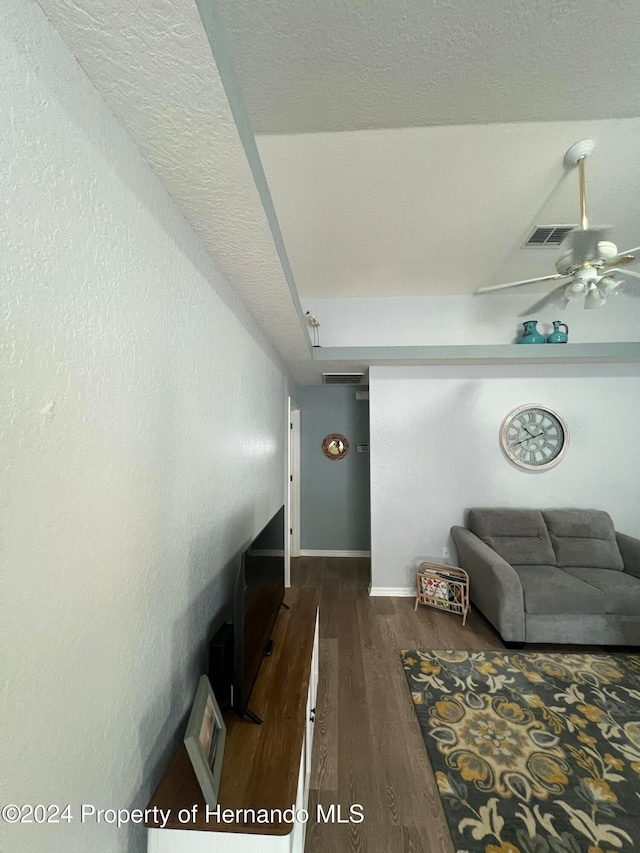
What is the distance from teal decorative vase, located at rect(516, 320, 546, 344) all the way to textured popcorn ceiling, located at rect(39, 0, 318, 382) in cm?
305

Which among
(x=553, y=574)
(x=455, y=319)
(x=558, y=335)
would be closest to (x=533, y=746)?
(x=553, y=574)

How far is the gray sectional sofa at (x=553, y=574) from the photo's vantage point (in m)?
2.59

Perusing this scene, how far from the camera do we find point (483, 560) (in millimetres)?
2898

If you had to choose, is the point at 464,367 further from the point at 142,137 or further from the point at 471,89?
the point at 142,137

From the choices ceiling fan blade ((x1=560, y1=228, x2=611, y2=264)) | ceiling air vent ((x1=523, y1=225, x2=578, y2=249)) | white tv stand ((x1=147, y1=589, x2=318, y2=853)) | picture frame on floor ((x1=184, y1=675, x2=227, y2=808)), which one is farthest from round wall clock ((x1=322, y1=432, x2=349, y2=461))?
picture frame on floor ((x1=184, y1=675, x2=227, y2=808))

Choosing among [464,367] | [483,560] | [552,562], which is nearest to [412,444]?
[464,367]

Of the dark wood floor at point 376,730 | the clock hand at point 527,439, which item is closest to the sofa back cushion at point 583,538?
the clock hand at point 527,439

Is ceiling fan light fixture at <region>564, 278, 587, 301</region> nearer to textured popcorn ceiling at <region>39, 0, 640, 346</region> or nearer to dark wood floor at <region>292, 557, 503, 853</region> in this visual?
textured popcorn ceiling at <region>39, 0, 640, 346</region>

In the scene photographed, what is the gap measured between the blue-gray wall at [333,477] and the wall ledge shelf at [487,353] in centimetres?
146

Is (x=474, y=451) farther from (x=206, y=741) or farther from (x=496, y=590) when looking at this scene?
(x=206, y=741)

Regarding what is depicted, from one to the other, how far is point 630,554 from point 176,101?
4303 mm

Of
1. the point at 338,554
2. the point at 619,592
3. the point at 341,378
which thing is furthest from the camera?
the point at 338,554

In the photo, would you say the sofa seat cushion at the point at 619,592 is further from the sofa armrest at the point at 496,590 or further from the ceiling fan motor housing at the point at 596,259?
the ceiling fan motor housing at the point at 596,259

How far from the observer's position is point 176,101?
76 centimetres
